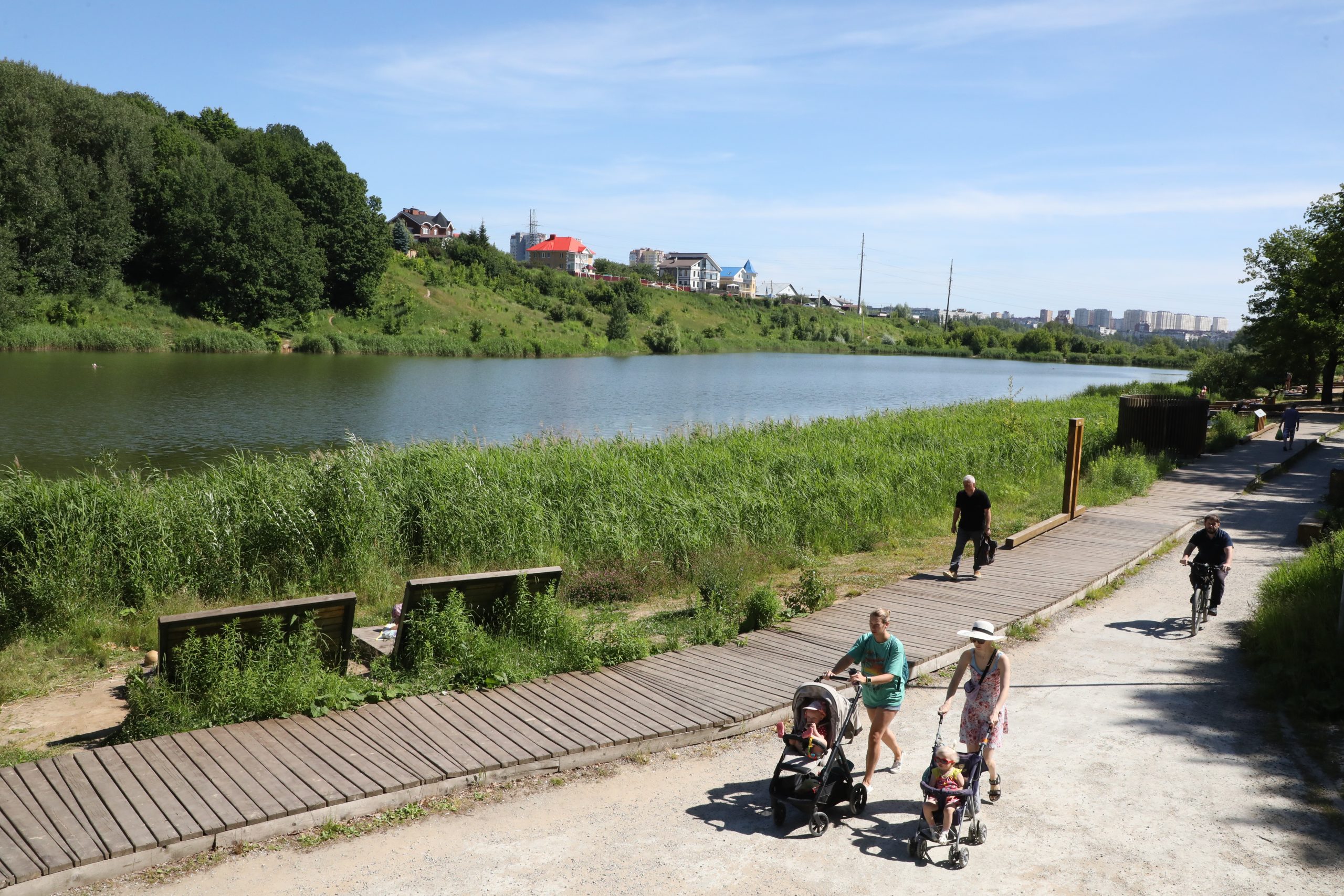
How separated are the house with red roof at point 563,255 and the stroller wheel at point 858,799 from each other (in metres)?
159

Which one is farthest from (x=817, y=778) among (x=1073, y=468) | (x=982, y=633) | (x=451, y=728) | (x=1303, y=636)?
(x=1073, y=468)

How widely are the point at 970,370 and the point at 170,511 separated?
87.3m

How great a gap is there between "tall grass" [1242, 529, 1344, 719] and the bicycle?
47 cm

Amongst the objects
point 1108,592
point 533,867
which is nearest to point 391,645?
point 533,867

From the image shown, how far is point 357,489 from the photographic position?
13.2 m

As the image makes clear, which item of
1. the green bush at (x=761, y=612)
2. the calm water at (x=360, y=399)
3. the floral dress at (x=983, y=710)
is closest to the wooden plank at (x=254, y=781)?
the floral dress at (x=983, y=710)

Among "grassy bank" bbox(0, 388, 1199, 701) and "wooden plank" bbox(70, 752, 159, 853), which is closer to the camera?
"wooden plank" bbox(70, 752, 159, 853)

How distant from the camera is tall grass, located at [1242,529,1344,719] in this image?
8.48 metres

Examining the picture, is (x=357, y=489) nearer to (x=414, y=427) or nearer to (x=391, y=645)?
(x=391, y=645)

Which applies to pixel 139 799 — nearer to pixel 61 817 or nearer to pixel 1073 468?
pixel 61 817

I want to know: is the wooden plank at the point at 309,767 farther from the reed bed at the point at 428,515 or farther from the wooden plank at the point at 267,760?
the reed bed at the point at 428,515

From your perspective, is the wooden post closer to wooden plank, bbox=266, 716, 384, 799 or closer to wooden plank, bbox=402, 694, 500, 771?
wooden plank, bbox=402, 694, 500, 771

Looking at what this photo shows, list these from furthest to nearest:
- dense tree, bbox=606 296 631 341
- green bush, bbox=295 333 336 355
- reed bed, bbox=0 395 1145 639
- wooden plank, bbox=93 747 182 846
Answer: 1. dense tree, bbox=606 296 631 341
2. green bush, bbox=295 333 336 355
3. reed bed, bbox=0 395 1145 639
4. wooden plank, bbox=93 747 182 846

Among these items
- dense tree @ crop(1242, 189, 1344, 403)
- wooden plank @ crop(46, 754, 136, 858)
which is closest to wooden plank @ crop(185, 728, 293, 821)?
wooden plank @ crop(46, 754, 136, 858)
